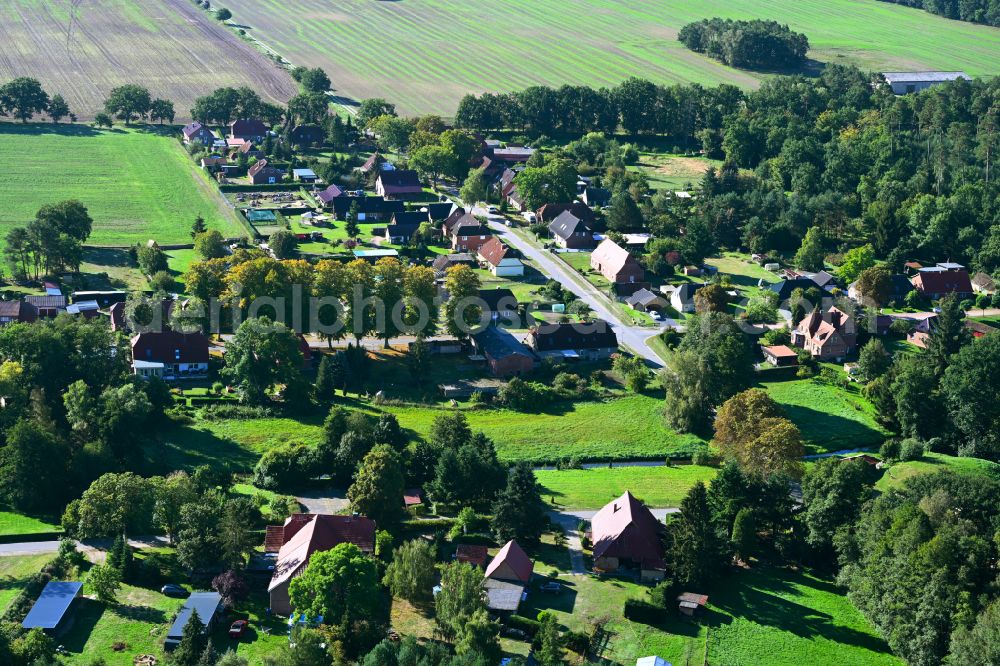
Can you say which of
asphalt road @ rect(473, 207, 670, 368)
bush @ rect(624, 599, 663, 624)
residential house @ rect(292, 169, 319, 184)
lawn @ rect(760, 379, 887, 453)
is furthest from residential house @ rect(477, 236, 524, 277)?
bush @ rect(624, 599, 663, 624)

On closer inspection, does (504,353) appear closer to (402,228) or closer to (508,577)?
(508,577)

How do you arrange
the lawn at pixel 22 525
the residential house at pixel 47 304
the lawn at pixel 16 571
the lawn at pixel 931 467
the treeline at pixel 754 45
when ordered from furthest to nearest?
the treeline at pixel 754 45
the residential house at pixel 47 304
the lawn at pixel 931 467
the lawn at pixel 22 525
the lawn at pixel 16 571

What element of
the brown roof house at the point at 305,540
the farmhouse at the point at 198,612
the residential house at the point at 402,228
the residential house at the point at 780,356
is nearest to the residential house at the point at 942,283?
the residential house at the point at 780,356

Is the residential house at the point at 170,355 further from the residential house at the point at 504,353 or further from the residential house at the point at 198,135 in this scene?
the residential house at the point at 198,135

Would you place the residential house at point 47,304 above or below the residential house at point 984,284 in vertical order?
below

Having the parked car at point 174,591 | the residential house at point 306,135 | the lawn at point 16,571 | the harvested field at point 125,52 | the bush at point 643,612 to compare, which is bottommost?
the lawn at point 16,571

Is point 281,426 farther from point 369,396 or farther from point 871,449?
point 871,449
